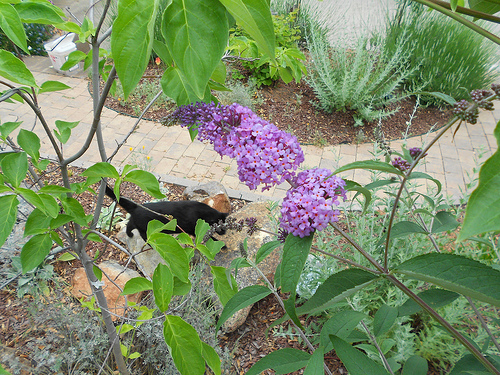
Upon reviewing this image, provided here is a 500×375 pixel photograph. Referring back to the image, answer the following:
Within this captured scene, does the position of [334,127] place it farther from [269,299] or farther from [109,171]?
[109,171]

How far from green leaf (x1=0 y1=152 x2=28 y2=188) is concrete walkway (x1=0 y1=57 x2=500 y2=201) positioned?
2.91 metres

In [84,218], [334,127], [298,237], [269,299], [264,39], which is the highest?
[264,39]

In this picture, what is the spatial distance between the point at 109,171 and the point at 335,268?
79.5 inches

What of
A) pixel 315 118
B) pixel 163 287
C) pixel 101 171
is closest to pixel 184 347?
pixel 163 287

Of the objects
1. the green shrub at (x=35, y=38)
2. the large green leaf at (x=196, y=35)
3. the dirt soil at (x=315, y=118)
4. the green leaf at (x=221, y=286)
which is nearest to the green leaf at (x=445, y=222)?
the green leaf at (x=221, y=286)

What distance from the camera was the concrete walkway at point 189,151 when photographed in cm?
445

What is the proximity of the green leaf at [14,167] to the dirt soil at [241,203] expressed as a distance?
181 cm

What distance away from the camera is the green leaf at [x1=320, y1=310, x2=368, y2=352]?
1.24m

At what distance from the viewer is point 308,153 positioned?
4.92m

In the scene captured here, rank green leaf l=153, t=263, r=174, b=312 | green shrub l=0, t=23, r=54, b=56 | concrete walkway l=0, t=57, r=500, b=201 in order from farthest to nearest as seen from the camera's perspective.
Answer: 1. green shrub l=0, t=23, r=54, b=56
2. concrete walkway l=0, t=57, r=500, b=201
3. green leaf l=153, t=263, r=174, b=312

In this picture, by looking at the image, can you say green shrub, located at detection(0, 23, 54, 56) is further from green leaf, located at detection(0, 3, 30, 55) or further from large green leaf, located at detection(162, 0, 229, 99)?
large green leaf, located at detection(162, 0, 229, 99)

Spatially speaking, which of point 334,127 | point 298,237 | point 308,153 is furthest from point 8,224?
point 334,127

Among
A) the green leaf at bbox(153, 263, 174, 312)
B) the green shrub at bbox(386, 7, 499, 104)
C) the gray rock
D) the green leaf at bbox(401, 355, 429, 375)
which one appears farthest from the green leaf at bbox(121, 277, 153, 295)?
the green shrub at bbox(386, 7, 499, 104)

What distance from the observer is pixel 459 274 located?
793 millimetres
